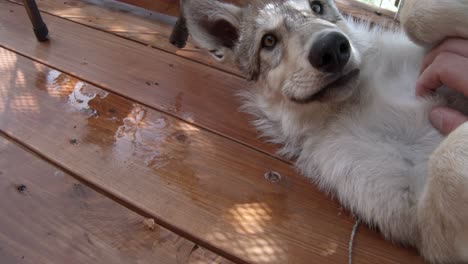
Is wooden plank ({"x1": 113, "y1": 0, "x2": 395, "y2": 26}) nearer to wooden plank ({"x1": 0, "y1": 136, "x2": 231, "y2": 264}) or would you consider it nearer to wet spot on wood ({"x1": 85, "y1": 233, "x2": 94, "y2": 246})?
wooden plank ({"x1": 0, "y1": 136, "x2": 231, "y2": 264})

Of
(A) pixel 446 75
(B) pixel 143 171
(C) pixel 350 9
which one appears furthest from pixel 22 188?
(C) pixel 350 9

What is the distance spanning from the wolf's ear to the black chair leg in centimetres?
93

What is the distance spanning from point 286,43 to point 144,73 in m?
0.82

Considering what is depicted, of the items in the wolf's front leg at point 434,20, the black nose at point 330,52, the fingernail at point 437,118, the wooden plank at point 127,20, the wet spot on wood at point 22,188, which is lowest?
the wet spot on wood at point 22,188

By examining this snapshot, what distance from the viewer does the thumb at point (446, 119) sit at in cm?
137

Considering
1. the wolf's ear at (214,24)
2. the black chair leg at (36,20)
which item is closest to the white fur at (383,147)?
the wolf's ear at (214,24)

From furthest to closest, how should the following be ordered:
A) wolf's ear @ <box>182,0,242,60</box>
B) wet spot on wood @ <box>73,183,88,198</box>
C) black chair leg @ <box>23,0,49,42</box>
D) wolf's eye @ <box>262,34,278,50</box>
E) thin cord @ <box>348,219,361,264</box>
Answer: black chair leg @ <box>23,0,49,42</box> < wolf's ear @ <box>182,0,242,60</box> < wolf's eye @ <box>262,34,278,50</box> < wet spot on wood @ <box>73,183,88,198</box> < thin cord @ <box>348,219,361,264</box>

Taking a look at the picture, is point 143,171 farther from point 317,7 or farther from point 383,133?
point 317,7

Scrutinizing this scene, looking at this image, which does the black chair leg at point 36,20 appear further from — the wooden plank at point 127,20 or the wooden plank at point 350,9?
the wooden plank at point 350,9

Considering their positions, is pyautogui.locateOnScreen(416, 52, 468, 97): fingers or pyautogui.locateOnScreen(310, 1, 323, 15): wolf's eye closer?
pyautogui.locateOnScreen(416, 52, 468, 97): fingers

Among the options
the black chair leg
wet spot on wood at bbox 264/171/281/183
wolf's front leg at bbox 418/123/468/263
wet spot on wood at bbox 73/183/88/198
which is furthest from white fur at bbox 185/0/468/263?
the black chair leg

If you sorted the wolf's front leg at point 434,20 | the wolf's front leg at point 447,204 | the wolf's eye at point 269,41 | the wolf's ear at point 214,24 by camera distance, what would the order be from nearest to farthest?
the wolf's front leg at point 447,204, the wolf's front leg at point 434,20, the wolf's eye at point 269,41, the wolf's ear at point 214,24

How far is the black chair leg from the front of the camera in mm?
2371

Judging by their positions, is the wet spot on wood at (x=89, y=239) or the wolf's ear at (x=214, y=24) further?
the wolf's ear at (x=214, y=24)
